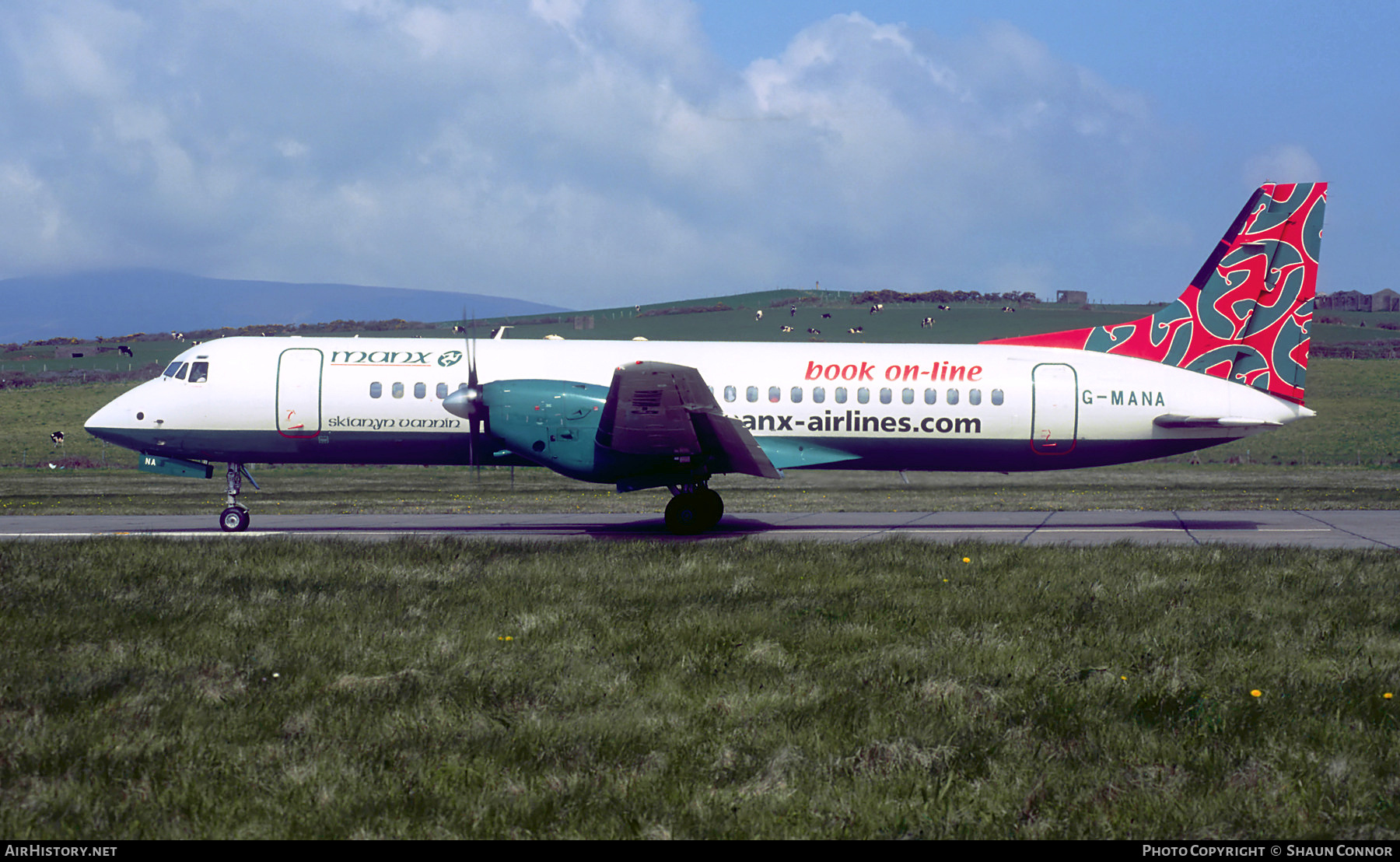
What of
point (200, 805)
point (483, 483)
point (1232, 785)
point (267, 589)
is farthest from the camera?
point (483, 483)

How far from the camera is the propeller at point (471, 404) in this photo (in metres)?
19.2

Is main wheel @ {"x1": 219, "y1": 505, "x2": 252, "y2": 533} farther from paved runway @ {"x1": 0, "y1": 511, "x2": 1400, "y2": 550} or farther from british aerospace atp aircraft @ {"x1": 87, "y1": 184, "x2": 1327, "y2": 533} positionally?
paved runway @ {"x1": 0, "y1": 511, "x2": 1400, "y2": 550}

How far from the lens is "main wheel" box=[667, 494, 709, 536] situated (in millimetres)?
20250

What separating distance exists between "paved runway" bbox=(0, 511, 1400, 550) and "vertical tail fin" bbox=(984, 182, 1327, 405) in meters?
3.54

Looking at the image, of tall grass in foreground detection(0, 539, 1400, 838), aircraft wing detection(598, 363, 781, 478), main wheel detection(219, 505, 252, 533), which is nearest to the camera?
tall grass in foreground detection(0, 539, 1400, 838)

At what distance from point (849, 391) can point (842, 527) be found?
318 centimetres

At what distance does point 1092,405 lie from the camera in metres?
21.3

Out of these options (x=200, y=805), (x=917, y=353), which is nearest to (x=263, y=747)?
(x=200, y=805)

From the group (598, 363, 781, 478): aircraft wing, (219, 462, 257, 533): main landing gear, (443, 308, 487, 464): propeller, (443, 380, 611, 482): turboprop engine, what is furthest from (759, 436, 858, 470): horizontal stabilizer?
(219, 462, 257, 533): main landing gear

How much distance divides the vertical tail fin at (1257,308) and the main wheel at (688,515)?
9.41m

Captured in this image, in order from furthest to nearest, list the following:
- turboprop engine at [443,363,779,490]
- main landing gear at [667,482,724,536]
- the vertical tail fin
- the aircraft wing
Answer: the vertical tail fin → main landing gear at [667,482,724,536] → turboprop engine at [443,363,779,490] → the aircraft wing

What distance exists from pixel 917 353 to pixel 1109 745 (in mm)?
15313

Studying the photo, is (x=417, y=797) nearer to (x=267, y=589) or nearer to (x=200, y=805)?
(x=200, y=805)

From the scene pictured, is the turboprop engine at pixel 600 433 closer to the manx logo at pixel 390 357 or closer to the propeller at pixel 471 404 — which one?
the propeller at pixel 471 404
